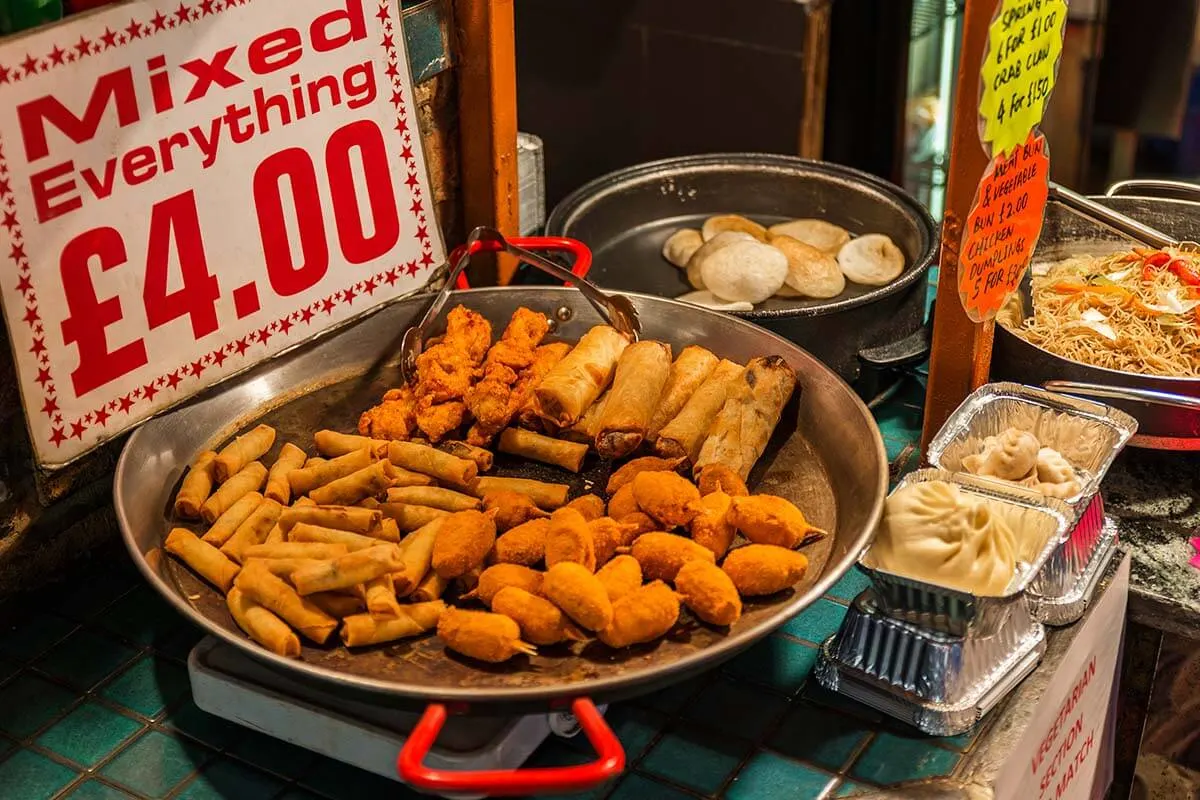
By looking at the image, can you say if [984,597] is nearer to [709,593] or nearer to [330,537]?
[709,593]

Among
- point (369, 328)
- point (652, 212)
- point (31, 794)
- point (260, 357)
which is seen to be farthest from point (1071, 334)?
point (31, 794)

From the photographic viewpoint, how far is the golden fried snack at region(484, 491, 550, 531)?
1.92 meters

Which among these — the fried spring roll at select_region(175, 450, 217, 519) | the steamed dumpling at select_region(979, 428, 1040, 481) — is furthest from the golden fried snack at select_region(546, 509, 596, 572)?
the steamed dumpling at select_region(979, 428, 1040, 481)

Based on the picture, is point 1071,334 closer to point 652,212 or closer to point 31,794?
point 652,212

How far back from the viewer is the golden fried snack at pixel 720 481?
1.96m

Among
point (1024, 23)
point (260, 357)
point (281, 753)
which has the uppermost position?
point (1024, 23)

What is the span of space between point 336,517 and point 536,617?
1.19 ft

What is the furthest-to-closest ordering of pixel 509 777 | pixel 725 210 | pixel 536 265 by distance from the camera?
pixel 725 210 < pixel 536 265 < pixel 509 777

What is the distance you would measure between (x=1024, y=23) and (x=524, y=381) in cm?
100

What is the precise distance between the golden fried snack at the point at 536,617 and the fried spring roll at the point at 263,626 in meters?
0.27

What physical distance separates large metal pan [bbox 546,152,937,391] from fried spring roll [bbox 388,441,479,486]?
0.82 m

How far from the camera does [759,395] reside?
83.1 inches

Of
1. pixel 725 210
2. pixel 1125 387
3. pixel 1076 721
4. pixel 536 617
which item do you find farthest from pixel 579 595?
pixel 725 210

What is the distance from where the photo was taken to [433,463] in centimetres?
204
